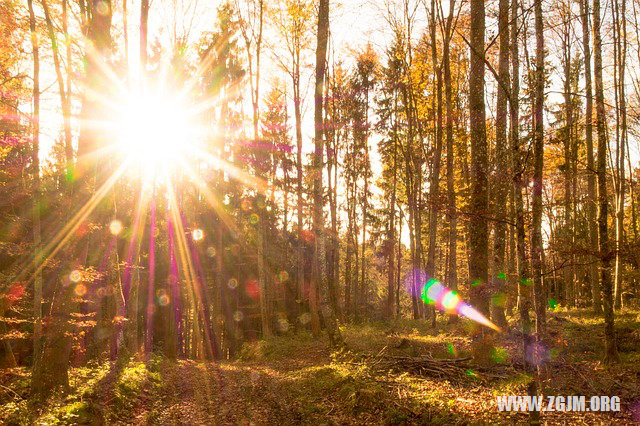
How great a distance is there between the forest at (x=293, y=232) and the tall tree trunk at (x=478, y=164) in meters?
0.05

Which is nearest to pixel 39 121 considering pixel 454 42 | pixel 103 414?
pixel 103 414

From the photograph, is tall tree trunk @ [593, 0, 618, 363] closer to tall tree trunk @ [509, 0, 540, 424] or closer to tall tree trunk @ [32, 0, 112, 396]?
tall tree trunk @ [509, 0, 540, 424]

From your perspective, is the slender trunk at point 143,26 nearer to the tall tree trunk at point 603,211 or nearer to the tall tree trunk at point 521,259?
the tall tree trunk at point 521,259

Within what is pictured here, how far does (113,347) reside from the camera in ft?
44.9

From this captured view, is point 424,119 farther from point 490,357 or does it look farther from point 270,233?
point 490,357

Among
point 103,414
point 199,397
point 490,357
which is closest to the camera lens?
point 103,414

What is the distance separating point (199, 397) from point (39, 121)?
950cm

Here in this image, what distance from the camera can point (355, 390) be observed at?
7.55m

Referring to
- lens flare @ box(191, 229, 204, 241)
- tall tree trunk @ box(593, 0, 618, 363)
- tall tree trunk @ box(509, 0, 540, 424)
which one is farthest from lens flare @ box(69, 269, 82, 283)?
lens flare @ box(191, 229, 204, 241)

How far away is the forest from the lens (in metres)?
6.48

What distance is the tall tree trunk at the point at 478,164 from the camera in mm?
8031

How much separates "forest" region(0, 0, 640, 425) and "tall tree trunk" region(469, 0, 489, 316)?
48 mm

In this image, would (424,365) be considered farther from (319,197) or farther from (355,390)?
(319,197)

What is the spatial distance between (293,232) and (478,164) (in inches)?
963
